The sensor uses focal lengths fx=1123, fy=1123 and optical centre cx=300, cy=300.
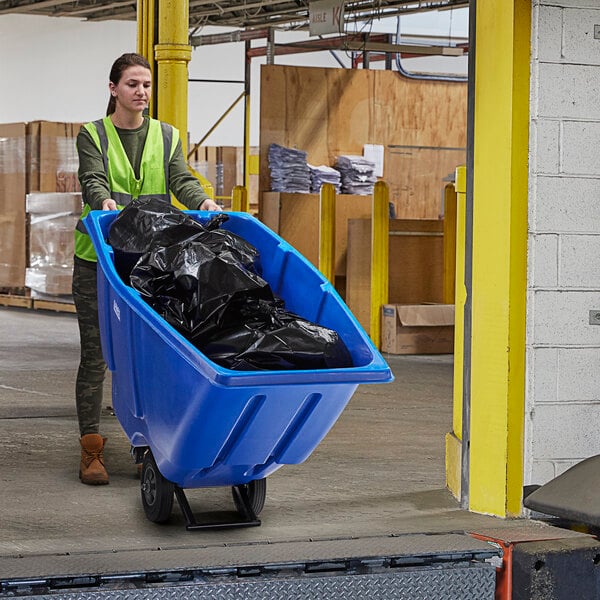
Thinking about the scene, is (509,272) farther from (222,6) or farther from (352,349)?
(222,6)

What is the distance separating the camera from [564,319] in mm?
4598

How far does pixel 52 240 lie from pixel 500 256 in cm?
1091

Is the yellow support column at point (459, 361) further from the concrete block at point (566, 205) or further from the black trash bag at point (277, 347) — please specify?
the black trash bag at point (277, 347)

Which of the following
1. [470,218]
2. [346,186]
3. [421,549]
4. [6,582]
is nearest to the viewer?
[6,582]

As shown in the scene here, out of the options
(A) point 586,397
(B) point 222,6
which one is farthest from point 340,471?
(B) point 222,6

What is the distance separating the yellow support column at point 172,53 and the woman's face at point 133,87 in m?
2.18

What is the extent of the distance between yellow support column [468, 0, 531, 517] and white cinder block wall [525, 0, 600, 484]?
56 millimetres

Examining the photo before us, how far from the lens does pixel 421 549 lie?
12.9 ft

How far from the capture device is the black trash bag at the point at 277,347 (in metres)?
3.81

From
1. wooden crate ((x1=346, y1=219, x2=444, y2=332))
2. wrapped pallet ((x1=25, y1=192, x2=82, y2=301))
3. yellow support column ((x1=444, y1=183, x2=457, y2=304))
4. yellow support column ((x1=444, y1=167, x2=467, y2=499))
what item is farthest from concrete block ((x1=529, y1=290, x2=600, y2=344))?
wrapped pallet ((x1=25, y1=192, x2=82, y2=301))

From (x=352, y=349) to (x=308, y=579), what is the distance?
827 mm

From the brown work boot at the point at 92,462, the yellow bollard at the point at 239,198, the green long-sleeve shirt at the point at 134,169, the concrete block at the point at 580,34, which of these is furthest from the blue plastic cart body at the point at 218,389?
the yellow bollard at the point at 239,198

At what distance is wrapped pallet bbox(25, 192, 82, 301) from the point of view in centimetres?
1437

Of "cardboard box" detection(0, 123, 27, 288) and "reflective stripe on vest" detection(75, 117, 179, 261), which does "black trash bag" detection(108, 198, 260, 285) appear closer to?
"reflective stripe on vest" detection(75, 117, 179, 261)
